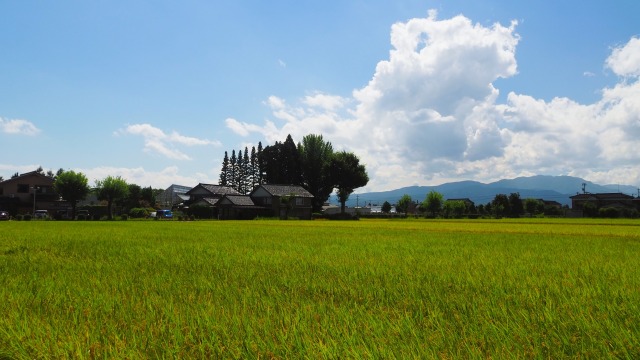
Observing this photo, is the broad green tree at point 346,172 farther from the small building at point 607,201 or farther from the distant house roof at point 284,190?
the small building at point 607,201

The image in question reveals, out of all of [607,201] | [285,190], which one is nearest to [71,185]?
[285,190]

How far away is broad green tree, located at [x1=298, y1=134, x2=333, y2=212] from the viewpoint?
8881cm

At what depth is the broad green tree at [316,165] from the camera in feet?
291

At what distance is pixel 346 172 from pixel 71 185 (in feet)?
167

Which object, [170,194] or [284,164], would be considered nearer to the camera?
[284,164]

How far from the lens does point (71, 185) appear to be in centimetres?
6488

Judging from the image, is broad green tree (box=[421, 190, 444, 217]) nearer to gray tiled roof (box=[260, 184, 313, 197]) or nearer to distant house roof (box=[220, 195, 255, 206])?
gray tiled roof (box=[260, 184, 313, 197])

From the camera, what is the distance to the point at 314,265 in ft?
23.5

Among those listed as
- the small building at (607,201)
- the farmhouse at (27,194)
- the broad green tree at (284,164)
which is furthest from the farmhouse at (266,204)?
the small building at (607,201)

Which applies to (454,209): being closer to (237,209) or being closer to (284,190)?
(284,190)

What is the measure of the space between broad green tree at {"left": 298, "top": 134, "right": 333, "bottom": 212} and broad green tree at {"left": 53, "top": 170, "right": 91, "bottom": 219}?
43.0 meters

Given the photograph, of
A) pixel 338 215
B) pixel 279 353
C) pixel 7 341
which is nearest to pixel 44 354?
pixel 7 341

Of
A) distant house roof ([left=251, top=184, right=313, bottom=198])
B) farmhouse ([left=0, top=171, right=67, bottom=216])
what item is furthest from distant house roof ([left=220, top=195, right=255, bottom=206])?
farmhouse ([left=0, top=171, right=67, bottom=216])

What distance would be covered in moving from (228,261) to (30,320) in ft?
15.0
